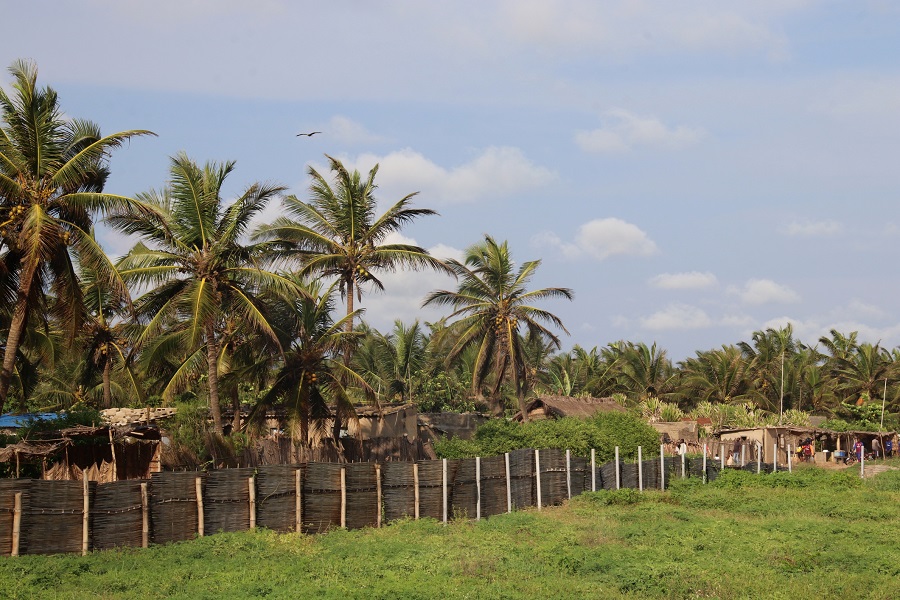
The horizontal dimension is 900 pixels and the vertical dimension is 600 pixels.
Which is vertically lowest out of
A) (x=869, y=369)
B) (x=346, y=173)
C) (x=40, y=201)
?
(x=869, y=369)

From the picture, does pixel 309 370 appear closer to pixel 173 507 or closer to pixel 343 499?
pixel 343 499

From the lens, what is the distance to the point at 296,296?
92.0 feet

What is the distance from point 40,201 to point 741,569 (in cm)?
1696

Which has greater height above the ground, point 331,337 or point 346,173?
point 346,173

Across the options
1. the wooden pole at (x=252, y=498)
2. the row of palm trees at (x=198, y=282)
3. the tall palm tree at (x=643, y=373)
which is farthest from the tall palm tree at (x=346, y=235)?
the tall palm tree at (x=643, y=373)

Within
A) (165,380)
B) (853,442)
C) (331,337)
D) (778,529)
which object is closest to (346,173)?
(331,337)

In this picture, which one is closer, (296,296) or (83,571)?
(83,571)

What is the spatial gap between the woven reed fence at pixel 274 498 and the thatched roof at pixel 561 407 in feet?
62.5

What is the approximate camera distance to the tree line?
21.5m

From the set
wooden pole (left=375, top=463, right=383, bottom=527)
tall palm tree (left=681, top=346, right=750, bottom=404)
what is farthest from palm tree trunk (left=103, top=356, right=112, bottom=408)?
tall palm tree (left=681, top=346, right=750, bottom=404)

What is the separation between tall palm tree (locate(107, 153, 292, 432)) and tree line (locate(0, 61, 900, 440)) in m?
0.05

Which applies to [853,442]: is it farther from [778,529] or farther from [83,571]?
[83,571]

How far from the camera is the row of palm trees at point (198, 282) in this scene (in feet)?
70.2

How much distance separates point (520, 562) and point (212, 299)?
1275cm
